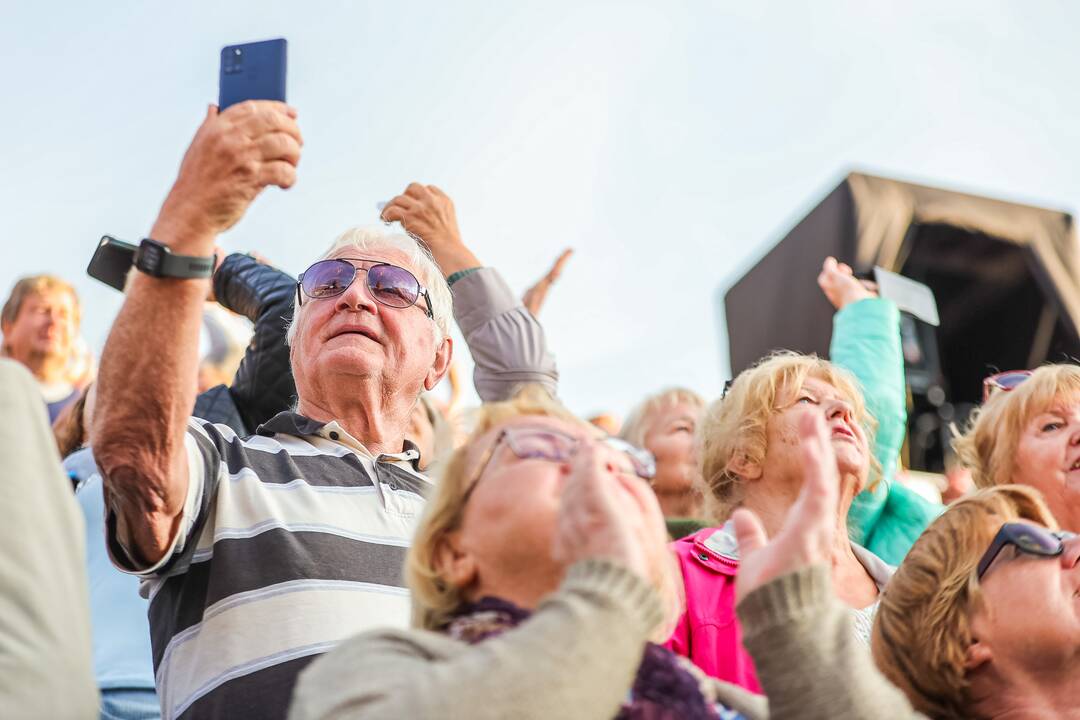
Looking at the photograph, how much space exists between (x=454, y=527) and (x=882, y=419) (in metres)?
2.27

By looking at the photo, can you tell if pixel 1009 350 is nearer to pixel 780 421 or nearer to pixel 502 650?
pixel 780 421

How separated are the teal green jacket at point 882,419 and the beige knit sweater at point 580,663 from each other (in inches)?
73.8

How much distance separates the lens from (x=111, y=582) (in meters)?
2.85

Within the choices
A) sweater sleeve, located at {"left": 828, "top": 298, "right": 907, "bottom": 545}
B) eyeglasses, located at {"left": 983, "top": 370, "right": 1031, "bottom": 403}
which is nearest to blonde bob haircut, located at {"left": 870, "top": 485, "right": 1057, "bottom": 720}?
sweater sleeve, located at {"left": 828, "top": 298, "right": 907, "bottom": 545}

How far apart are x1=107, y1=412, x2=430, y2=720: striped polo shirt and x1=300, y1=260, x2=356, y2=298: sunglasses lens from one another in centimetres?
51

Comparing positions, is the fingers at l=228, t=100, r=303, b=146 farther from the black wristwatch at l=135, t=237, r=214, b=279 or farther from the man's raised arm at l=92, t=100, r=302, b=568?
the black wristwatch at l=135, t=237, r=214, b=279

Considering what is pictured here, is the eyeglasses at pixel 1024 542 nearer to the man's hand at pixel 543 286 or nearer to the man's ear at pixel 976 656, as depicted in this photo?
the man's ear at pixel 976 656

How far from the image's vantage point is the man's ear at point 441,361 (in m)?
3.02

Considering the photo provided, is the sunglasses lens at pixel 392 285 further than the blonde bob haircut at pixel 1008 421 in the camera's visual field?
No

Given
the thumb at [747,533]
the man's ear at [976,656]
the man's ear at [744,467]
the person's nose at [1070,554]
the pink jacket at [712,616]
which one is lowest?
the pink jacket at [712,616]

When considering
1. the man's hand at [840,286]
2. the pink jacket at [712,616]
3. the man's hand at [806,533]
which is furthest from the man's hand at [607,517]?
the man's hand at [840,286]

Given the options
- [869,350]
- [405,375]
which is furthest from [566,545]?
[869,350]

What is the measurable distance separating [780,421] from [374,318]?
3.53ft

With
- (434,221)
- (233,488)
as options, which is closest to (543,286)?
(434,221)
